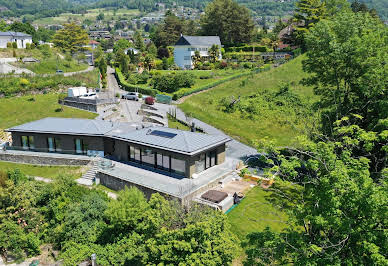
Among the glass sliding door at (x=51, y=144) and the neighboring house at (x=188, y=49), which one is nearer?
the glass sliding door at (x=51, y=144)

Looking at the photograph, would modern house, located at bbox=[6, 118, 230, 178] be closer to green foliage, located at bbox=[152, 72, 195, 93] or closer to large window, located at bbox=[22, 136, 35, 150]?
large window, located at bbox=[22, 136, 35, 150]

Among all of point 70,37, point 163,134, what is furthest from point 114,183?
point 70,37

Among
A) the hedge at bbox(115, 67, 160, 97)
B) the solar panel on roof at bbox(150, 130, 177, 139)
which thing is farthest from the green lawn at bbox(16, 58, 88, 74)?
the solar panel on roof at bbox(150, 130, 177, 139)

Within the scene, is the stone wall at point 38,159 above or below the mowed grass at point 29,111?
below

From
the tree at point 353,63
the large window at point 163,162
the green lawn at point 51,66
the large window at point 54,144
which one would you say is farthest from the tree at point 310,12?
the large window at point 54,144

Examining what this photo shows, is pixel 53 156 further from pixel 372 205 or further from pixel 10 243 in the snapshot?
pixel 372 205

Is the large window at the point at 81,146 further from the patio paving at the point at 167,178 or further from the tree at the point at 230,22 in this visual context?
the tree at the point at 230,22

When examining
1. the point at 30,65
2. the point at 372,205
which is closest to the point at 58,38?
the point at 30,65
